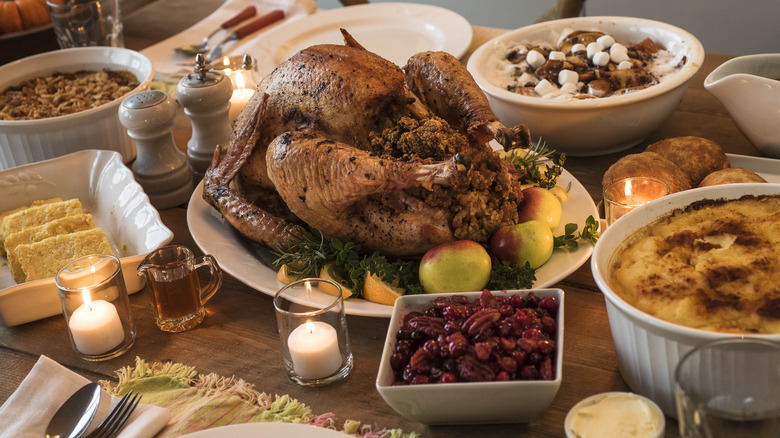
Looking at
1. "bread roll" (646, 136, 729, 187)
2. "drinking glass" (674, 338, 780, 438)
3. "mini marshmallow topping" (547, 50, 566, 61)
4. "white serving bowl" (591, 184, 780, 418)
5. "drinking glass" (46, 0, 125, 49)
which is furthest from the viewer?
"drinking glass" (46, 0, 125, 49)

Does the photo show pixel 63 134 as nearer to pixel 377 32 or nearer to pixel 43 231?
pixel 43 231

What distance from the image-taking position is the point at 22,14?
109 inches

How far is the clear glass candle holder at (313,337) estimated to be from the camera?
1.25m

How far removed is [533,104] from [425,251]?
61cm

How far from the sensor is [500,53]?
2.20 metres

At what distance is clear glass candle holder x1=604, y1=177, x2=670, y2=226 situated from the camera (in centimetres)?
152

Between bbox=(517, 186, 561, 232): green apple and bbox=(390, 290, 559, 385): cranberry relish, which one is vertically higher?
bbox=(390, 290, 559, 385): cranberry relish

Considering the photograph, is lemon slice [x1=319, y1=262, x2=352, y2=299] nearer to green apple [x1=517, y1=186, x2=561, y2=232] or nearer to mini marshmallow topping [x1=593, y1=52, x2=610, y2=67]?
green apple [x1=517, y1=186, x2=561, y2=232]

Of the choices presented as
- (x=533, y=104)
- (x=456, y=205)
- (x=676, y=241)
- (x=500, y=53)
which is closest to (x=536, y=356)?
(x=676, y=241)

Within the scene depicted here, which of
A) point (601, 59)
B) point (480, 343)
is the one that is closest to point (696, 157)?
point (601, 59)

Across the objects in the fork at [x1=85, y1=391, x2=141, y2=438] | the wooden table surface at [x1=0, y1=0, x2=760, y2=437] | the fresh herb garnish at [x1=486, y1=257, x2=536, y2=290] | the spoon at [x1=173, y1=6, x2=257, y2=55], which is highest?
the fresh herb garnish at [x1=486, y1=257, x2=536, y2=290]

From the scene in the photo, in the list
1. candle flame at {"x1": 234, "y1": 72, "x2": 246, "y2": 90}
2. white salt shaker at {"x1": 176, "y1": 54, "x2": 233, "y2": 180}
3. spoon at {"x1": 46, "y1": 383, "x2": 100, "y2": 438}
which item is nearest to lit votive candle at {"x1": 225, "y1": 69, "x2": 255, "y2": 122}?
candle flame at {"x1": 234, "y1": 72, "x2": 246, "y2": 90}

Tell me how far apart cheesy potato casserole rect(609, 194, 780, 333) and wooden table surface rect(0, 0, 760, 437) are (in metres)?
0.20

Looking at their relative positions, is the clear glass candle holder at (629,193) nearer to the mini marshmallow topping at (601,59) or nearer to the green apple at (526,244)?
the green apple at (526,244)
